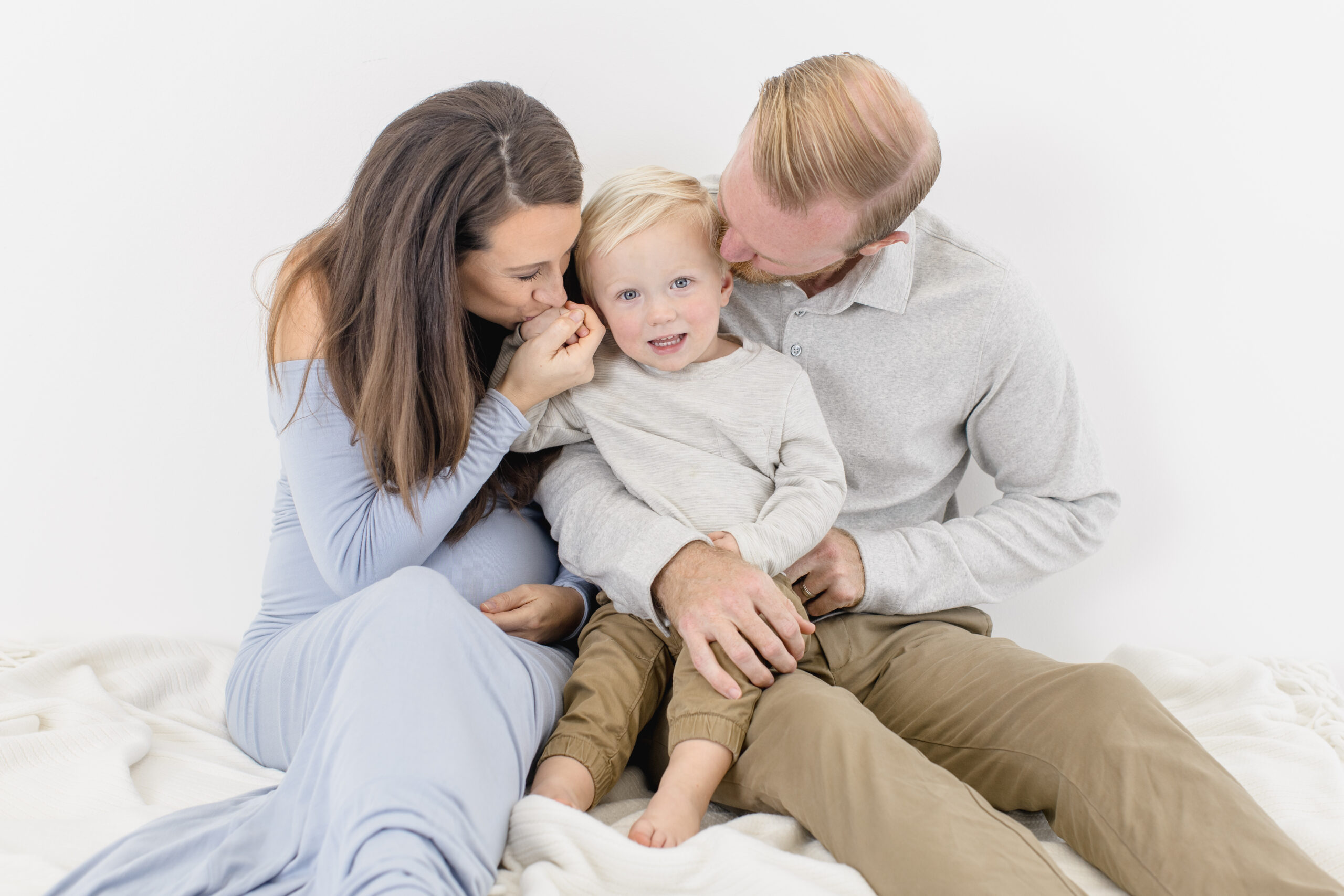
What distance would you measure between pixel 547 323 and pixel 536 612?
1.44 ft

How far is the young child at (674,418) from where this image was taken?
1406 millimetres

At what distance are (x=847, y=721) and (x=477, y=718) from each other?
1.44ft

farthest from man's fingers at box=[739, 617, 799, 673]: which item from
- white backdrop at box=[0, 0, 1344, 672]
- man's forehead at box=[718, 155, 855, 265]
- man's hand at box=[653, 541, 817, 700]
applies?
white backdrop at box=[0, 0, 1344, 672]

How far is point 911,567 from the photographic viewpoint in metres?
1.52

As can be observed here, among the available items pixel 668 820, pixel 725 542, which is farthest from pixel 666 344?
pixel 668 820

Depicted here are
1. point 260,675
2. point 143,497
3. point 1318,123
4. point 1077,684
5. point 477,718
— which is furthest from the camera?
point 143,497

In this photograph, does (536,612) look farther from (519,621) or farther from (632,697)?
(632,697)

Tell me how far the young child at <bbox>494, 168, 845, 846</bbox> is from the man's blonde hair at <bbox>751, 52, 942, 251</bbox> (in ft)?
0.61

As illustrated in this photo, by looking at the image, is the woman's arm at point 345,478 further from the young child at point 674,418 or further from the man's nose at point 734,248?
the man's nose at point 734,248

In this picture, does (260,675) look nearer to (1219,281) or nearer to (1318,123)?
(1219,281)

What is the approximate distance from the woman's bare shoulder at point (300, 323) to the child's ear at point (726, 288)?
61cm

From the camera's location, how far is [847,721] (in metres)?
1.17

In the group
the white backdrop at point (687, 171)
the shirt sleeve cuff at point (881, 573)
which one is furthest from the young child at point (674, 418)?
the white backdrop at point (687, 171)

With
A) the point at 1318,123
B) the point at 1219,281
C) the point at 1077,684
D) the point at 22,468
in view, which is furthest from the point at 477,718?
the point at 1318,123
